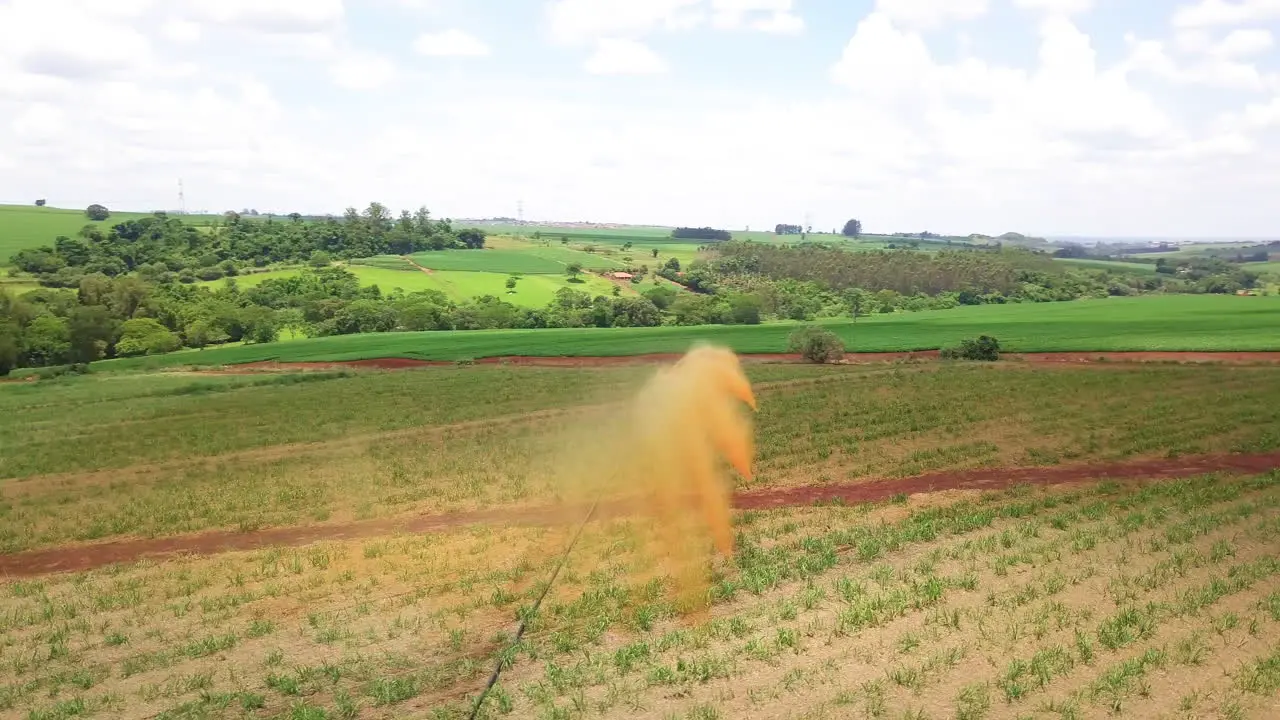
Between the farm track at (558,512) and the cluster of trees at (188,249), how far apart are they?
128 meters

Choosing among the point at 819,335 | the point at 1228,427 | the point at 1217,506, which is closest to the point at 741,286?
the point at 819,335

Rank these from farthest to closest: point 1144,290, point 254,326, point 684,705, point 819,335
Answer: point 1144,290 < point 254,326 < point 819,335 < point 684,705

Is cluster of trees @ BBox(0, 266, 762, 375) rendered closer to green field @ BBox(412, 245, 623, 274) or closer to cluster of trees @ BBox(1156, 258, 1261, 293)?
green field @ BBox(412, 245, 623, 274)

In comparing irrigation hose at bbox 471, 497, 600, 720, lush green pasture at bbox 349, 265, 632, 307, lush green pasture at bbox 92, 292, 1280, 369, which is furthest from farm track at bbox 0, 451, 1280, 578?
lush green pasture at bbox 349, 265, 632, 307

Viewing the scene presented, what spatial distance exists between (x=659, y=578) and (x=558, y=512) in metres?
7.74

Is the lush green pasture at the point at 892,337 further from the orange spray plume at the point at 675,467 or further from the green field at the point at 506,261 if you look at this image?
the green field at the point at 506,261

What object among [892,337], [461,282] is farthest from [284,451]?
[461,282]

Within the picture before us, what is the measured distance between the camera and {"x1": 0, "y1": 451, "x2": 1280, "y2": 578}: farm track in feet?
80.9

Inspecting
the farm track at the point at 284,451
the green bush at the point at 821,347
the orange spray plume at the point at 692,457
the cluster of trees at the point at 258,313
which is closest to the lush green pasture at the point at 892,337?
the green bush at the point at 821,347

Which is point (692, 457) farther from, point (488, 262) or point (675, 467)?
point (488, 262)

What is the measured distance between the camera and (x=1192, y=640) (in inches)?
586

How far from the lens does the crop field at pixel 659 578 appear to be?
14.1 meters

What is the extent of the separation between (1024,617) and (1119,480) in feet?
48.0

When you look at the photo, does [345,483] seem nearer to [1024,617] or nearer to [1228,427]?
[1024,617]
